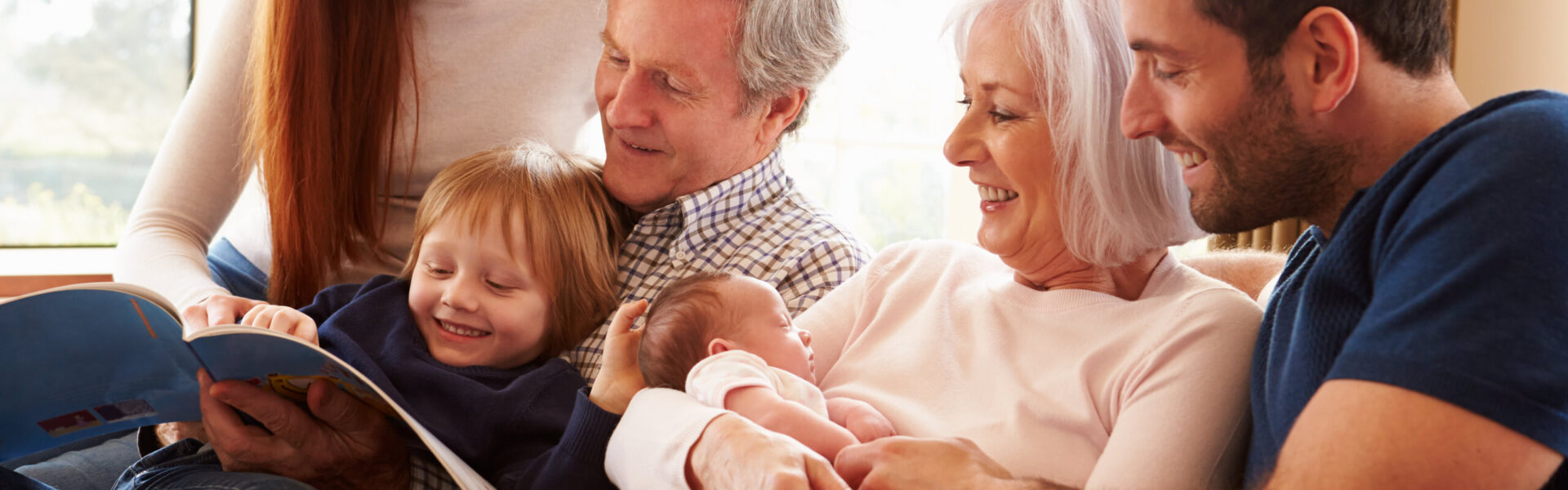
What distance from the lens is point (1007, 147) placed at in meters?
1.30

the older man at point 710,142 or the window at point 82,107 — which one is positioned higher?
the older man at point 710,142

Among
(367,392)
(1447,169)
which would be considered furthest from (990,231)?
(367,392)

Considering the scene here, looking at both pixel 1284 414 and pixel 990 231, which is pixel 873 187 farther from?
pixel 1284 414

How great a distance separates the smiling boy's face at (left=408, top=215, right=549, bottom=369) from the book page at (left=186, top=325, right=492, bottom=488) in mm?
213

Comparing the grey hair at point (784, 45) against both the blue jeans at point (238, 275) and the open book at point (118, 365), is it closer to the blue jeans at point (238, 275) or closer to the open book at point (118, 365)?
the open book at point (118, 365)

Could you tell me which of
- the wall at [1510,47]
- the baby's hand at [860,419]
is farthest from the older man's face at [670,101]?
the wall at [1510,47]

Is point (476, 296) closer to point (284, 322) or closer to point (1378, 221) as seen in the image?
point (284, 322)

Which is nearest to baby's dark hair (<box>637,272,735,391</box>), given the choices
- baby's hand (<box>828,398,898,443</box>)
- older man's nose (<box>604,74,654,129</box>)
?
baby's hand (<box>828,398,898,443</box>)

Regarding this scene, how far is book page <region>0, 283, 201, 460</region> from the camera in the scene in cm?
112

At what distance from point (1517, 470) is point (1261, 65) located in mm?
399

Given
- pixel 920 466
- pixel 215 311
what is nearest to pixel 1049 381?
pixel 920 466

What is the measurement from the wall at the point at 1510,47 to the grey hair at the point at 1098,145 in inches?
93.0

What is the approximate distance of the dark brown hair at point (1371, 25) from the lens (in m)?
0.93

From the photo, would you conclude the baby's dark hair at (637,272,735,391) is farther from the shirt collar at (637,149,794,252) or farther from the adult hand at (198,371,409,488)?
the adult hand at (198,371,409,488)
